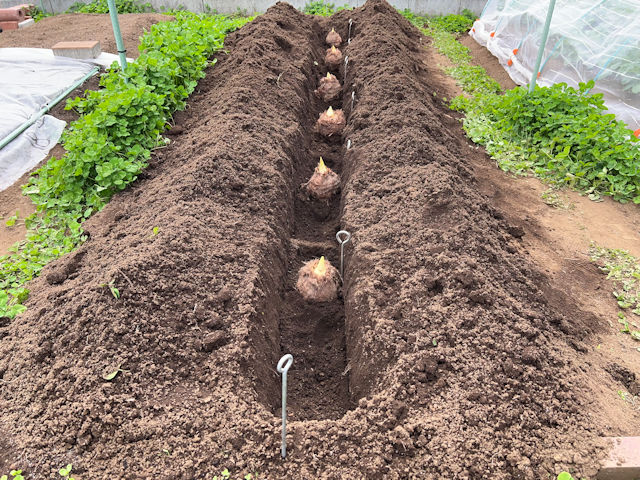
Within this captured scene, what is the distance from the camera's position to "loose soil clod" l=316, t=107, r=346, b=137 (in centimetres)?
580

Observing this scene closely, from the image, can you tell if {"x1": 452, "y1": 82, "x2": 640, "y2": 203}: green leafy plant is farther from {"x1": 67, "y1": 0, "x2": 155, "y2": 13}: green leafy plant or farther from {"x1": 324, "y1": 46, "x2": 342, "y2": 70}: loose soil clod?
{"x1": 67, "y1": 0, "x2": 155, "y2": 13}: green leafy plant

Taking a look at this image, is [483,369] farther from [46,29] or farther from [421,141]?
[46,29]

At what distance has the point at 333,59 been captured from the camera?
777 cm

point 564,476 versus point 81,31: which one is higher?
point 564,476

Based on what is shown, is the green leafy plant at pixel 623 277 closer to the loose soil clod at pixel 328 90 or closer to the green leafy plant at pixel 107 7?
the loose soil clod at pixel 328 90

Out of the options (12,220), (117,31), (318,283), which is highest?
(117,31)

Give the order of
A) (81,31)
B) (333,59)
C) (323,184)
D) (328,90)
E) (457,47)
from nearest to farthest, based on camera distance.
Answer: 1. (323,184)
2. (328,90)
3. (333,59)
4. (81,31)
5. (457,47)

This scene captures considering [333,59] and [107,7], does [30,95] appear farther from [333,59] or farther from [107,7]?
[107,7]

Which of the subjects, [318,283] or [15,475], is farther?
[318,283]

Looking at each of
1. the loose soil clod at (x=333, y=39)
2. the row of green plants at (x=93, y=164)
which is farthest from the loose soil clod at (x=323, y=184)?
the loose soil clod at (x=333, y=39)

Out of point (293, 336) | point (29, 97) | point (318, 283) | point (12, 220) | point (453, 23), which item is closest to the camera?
point (293, 336)

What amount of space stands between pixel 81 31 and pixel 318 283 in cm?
912

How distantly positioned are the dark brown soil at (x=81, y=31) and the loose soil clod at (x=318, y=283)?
697 cm

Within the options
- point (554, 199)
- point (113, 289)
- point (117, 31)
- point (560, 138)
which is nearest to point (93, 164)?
point (117, 31)
